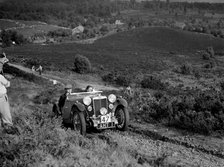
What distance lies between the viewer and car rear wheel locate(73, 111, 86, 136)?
973cm

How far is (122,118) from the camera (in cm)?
1068

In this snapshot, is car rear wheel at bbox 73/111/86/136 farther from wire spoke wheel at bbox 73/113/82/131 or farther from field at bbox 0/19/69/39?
field at bbox 0/19/69/39

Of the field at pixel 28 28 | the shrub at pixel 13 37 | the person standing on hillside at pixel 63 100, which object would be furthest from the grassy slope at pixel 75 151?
the field at pixel 28 28

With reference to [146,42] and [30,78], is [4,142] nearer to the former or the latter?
[30,78]

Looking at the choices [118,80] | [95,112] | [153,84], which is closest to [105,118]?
[95,112]

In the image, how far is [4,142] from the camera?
6.61m

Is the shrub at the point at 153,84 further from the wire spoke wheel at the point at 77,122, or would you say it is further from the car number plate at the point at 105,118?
the wire spoke wheel at the point at 77,122

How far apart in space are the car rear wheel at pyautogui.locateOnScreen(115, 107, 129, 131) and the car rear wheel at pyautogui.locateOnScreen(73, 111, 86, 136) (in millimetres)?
1271

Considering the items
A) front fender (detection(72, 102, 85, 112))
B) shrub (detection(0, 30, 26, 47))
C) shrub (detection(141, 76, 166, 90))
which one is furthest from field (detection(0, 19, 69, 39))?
front fender (detection(72, 102, 85, 112))

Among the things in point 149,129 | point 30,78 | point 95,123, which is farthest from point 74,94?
point 30,78

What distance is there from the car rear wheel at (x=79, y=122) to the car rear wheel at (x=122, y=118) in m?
1.27

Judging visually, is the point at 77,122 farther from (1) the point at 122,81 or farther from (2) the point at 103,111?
(1) the point at 122,81

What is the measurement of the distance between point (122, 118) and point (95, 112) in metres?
0.84

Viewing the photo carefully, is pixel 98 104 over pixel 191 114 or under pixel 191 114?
over
